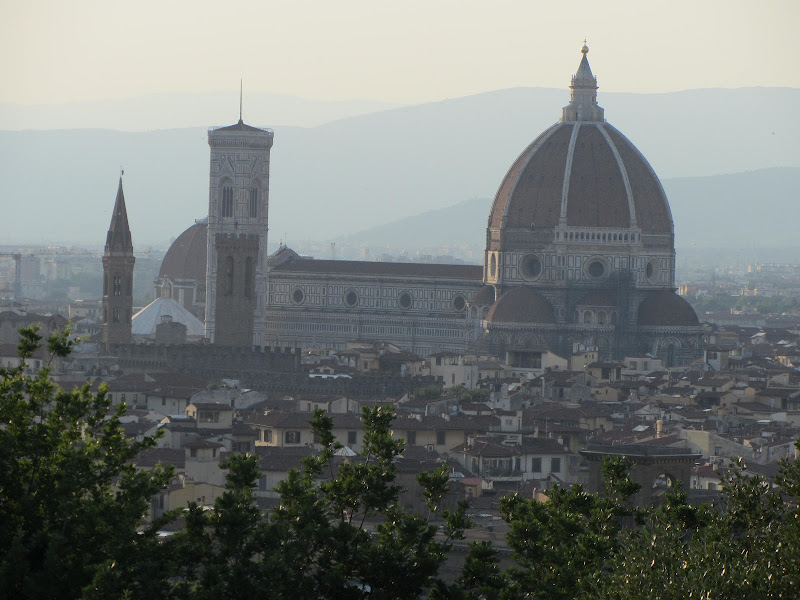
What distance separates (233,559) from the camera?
30.7 m

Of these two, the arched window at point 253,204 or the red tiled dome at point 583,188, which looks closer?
the red tiled dome at point 583,188

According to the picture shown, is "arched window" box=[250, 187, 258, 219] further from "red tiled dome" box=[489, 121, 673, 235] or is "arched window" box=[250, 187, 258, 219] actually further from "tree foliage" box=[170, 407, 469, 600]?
"tree foliage" box=[170, 407, 469, 600]

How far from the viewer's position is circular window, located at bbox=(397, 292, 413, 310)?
124812 mm

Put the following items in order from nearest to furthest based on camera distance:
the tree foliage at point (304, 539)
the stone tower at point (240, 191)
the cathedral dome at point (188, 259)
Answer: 1. the tree foliage at point (304, 539)
2. the stone tower at point (240, 191)
3. the cathedral dome at point (188, 259)

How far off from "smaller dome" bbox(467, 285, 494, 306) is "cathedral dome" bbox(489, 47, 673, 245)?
130 inches

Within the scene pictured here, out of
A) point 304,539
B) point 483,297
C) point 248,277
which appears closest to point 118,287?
point 248,277

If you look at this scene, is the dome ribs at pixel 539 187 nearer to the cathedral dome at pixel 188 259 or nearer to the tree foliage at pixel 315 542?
the cathedral dome at pixel 188 259

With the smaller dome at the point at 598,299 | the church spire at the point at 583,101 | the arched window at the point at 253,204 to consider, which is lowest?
the smaller dome at the point at 598,299

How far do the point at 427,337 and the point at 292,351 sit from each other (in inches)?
959

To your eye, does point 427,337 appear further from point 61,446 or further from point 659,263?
point 61,446

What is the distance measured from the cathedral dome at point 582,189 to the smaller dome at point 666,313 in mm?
4660

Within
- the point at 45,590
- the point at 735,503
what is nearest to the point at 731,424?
the point at 735,503

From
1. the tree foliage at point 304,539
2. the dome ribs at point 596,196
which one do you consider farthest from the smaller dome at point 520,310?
the tree foliage at point 304,539

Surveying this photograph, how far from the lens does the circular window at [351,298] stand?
413 feet
